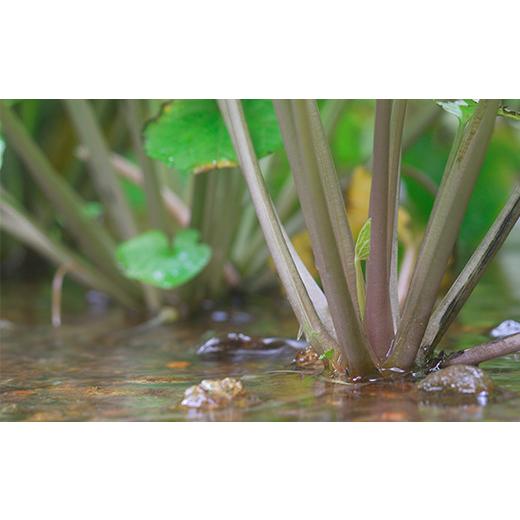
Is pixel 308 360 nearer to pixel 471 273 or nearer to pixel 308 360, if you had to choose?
pixel 308 360

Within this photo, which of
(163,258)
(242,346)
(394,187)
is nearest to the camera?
(394,187)

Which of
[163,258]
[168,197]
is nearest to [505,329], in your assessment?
[163,258]

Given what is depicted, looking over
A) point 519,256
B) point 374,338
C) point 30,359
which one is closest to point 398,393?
point 374,338

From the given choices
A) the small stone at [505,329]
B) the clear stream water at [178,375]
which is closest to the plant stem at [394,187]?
the clear stream water at [178,375]

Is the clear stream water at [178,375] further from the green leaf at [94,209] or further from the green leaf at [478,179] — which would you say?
the green leaf at [94,209]
